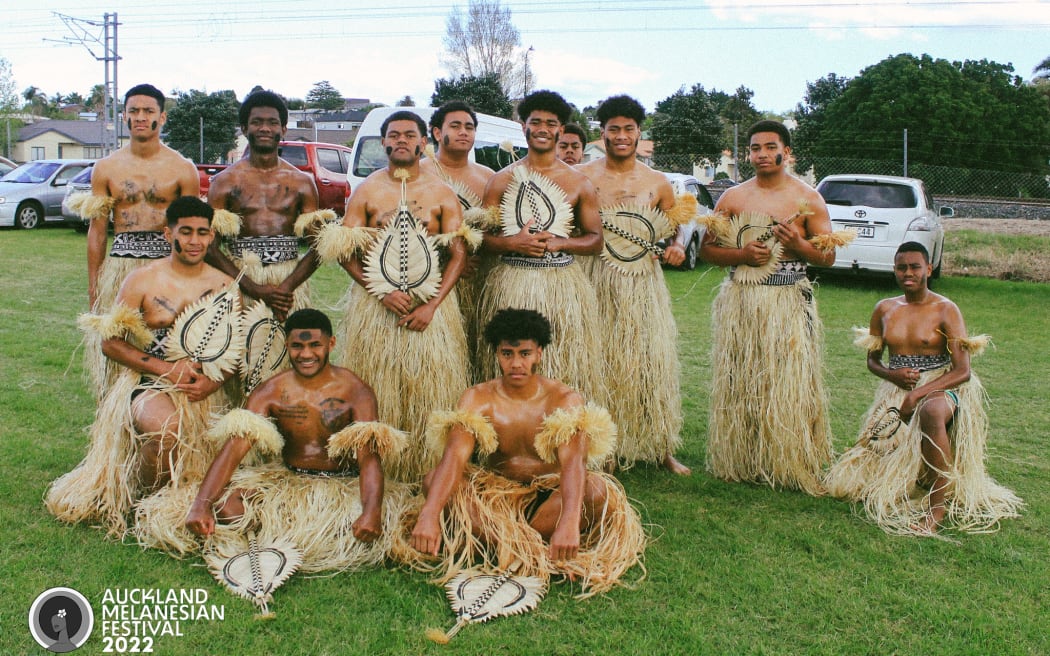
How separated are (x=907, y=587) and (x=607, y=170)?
220 centimetres

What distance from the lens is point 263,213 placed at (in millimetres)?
3777

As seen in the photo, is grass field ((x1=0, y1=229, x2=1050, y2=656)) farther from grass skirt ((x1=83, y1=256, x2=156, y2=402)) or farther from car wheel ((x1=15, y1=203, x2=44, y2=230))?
car wheel ((x1=15, y1=203, x2=44, y2=230))

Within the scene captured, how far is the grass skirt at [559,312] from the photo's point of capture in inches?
144

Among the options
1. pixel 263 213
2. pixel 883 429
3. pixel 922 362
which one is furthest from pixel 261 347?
pixel 922 362

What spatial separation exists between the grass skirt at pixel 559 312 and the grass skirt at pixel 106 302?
4.99 feet

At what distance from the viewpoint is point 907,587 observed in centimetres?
287

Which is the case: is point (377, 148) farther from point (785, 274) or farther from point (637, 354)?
point (785, 274)

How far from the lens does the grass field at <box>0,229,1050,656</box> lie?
2.49 meters

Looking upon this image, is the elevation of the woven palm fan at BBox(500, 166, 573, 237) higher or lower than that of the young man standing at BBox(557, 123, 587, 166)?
lower

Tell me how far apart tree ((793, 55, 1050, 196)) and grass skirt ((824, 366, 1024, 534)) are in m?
20.9

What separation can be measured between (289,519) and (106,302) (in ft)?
4.85

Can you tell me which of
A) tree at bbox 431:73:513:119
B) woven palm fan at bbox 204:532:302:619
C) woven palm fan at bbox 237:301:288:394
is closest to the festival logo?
woven palm fan at bbox 204:532:302:619

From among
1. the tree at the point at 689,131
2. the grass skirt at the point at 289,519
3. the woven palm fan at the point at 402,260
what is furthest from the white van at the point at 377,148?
the tree at the point at 689,131

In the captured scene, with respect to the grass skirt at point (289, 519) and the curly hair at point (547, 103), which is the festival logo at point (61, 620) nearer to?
the grass skirt at point (289, 519)
